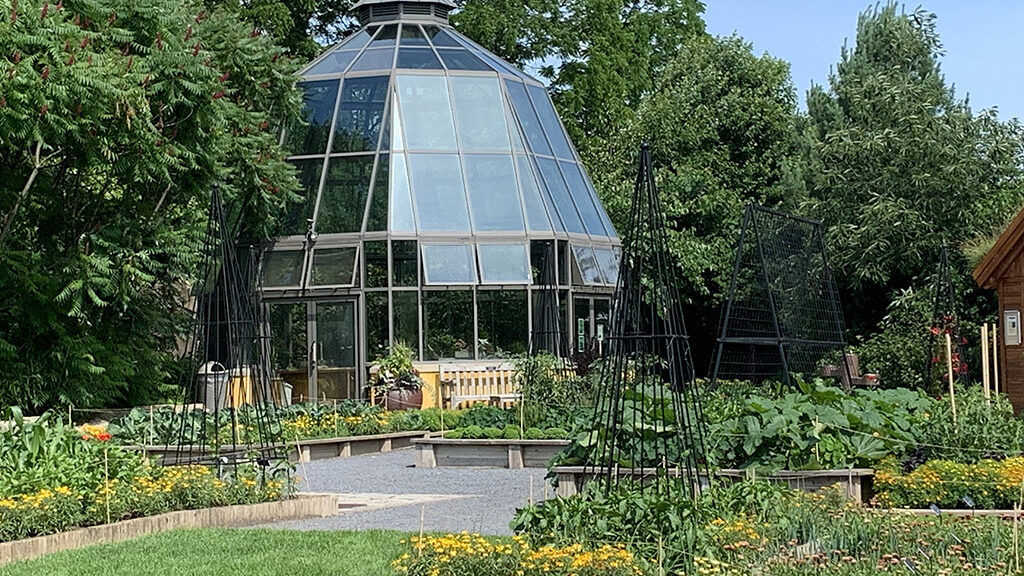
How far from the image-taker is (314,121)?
24859 mm

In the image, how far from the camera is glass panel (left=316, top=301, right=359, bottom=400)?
76.0ft

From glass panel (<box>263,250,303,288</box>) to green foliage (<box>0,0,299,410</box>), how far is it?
1.89m

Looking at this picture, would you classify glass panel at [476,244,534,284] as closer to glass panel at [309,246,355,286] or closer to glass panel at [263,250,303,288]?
glass panel at [309,246,355,286]

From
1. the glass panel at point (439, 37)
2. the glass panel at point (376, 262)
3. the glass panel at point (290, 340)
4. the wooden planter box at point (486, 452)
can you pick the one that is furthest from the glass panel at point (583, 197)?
the wooden planter box at point (486, 452)

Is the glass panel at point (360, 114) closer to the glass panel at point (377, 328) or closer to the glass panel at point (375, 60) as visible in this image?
the glass panel at point (375, 60)

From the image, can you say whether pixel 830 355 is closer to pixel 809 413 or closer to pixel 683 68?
pixel 809 413

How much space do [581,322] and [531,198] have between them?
7.73ft

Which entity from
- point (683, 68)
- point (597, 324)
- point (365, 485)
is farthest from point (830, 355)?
point (683, 68)

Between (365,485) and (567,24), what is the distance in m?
22.0

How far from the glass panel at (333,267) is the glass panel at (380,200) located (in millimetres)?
558

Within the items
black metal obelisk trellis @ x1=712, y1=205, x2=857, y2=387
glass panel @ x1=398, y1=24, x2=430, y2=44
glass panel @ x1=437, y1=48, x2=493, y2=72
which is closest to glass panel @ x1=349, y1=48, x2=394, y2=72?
glass panel @ x1=398, y1=24, x2=430, y2=44

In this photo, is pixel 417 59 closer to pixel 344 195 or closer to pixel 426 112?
pixel 426 112

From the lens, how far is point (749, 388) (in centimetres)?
1673

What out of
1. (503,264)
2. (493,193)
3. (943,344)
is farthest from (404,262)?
(943,344)
